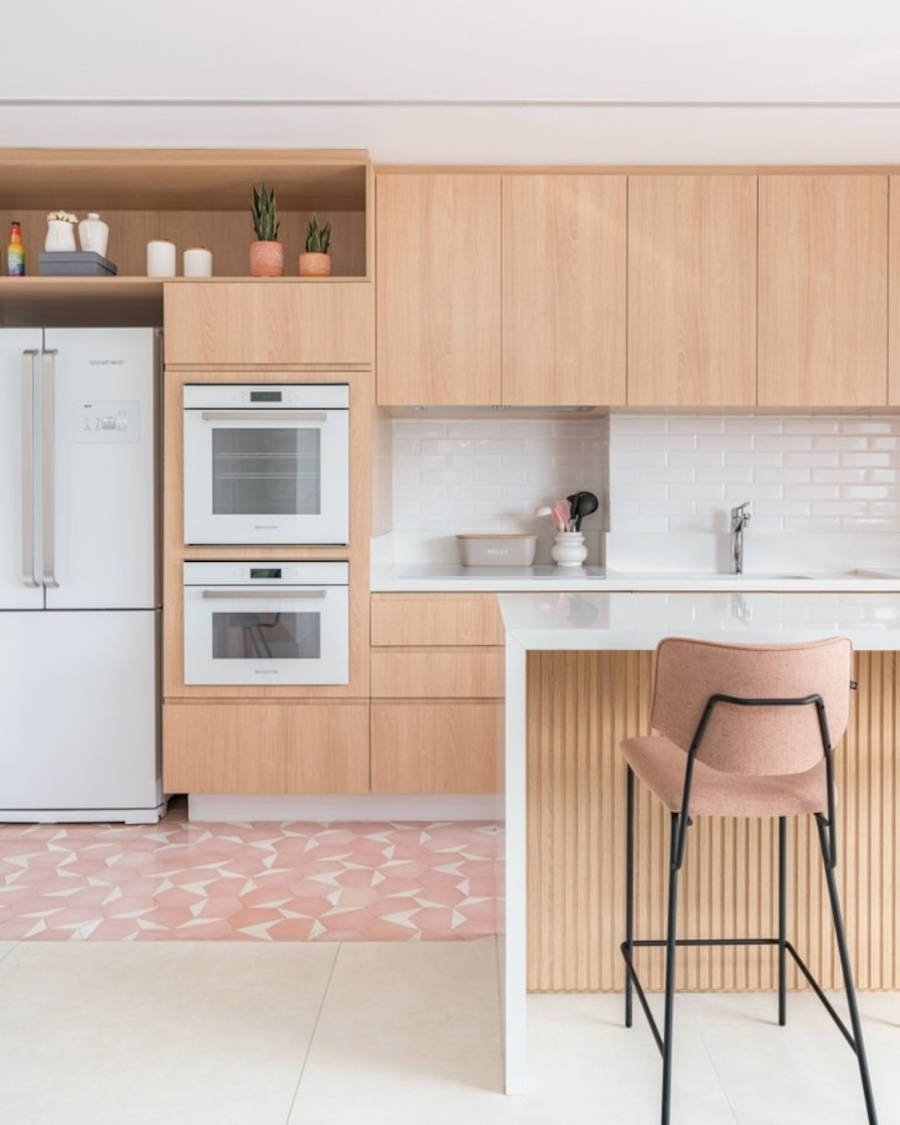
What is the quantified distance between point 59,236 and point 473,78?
171 cm

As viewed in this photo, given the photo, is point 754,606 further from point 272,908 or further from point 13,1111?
point 13,1111

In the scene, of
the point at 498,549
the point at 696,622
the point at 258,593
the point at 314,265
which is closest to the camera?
the point at 696,622

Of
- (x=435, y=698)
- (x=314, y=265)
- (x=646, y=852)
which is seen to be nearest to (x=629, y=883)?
(x=646, y=852)

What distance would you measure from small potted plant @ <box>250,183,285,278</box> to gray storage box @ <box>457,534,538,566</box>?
133 cm

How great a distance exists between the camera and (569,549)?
4027 millimetres

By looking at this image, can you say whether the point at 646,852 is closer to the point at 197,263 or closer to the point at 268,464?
the point at 268,464

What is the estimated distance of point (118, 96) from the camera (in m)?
3.11

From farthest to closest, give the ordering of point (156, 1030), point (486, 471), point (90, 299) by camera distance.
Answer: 1. point (486, 471)
2. point (90, 299)
3. point (156, 1030)

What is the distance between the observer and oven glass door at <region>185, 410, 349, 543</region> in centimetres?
353

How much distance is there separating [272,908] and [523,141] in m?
2.77

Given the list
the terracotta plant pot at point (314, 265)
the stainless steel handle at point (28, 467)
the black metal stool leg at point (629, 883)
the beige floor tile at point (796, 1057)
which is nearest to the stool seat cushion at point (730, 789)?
the black metal stool leg at point (629, 883)

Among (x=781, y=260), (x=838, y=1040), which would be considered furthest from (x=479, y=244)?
(x=838, y=1040)

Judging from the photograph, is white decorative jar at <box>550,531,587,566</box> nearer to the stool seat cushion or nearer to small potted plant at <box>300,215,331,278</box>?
small potted plant at <box>300,215,331,278</box>

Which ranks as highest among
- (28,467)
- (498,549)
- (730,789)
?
(28,467)
